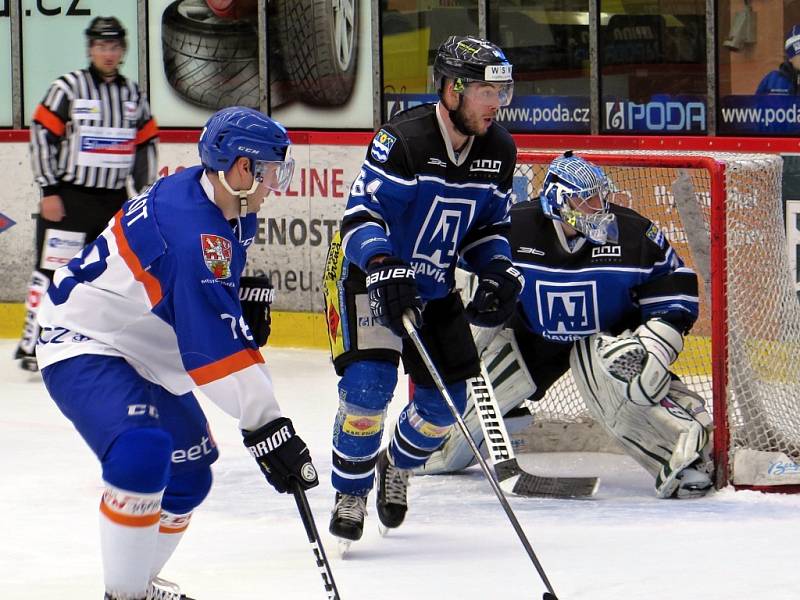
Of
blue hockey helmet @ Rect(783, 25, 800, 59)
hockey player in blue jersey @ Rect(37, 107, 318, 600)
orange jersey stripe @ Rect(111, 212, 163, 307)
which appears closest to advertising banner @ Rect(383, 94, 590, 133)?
blue hockey helmet @ Rect(783, 25, 800, 59)

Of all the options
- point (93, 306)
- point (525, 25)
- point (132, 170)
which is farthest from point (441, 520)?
point (525, 25)

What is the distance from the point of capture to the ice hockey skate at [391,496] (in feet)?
13.6

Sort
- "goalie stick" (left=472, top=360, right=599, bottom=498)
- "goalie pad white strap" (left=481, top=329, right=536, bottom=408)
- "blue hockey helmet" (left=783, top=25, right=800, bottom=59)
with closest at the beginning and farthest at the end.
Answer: "goalie stick" (left=472, top=360, right=599, bottom=498) < "goalie pad white strap" (left=481, top=329, right=536, bottom=408) < "blue hockey helmet" (left=783, top=25, right=800, bottom=59)

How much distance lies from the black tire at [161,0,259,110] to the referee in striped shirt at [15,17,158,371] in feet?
5.17

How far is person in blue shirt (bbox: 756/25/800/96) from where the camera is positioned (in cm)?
664

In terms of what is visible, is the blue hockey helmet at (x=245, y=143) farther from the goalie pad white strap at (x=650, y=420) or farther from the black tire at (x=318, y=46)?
the black tire at (x=318, y=46)

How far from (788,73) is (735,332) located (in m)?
2.30

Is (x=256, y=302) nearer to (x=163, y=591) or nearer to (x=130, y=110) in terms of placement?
(x=163, y=591)

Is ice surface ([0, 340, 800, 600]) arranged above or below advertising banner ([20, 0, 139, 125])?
below

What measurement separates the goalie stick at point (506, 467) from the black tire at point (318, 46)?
10.5ft

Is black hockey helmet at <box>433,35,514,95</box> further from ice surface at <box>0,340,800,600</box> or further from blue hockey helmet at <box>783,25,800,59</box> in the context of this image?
blue hockey helmet at <box>783,25,800,59</box>

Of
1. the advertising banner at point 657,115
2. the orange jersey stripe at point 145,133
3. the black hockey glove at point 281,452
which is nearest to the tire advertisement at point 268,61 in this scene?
the advertising banner at point 657,115

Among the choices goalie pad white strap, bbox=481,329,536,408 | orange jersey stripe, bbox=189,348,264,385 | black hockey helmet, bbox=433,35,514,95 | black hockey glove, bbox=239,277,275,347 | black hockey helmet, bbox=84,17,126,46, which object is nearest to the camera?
orange jersey stripe, bbox=189,348,264,385

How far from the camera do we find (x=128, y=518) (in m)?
2.97
